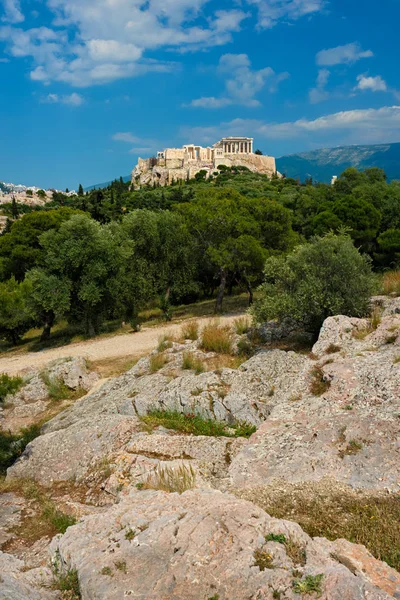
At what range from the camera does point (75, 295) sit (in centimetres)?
2405

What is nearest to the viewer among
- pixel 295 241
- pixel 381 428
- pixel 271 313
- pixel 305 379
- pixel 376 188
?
pixel 381 428

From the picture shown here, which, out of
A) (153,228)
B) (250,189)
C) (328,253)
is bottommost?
(328,253)

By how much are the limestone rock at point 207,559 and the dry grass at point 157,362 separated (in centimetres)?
870

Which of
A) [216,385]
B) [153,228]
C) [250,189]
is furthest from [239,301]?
[250,189]

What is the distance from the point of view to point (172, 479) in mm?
7184

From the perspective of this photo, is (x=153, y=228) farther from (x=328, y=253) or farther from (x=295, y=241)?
(x=328, y=253)

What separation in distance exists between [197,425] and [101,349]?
1163cm

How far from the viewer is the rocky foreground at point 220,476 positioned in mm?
4406

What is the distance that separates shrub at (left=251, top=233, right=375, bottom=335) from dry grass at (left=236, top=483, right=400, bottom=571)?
705 centimetres

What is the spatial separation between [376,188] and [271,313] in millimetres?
34993

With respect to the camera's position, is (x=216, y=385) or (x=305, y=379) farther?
(x=216, y=385)

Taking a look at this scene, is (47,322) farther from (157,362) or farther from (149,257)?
(157,362)

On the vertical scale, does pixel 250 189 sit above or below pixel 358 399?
above

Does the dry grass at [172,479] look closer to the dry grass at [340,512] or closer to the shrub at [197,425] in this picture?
the dry grass at [340,512]
